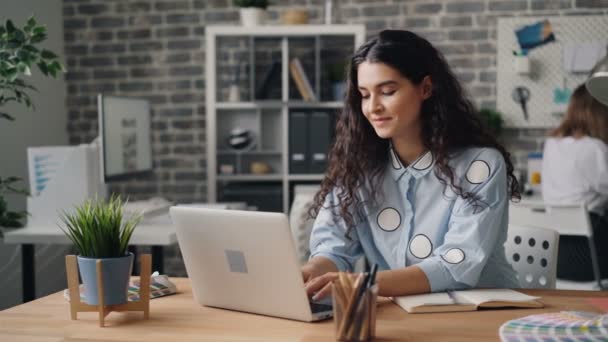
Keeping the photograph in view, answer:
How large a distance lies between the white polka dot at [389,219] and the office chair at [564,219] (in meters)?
1.49

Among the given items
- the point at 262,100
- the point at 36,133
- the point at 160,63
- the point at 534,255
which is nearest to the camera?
the point at 534,255

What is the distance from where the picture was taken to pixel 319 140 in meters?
4.28

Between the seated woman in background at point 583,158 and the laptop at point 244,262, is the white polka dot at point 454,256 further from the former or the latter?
the seated woman in background at point 583,158

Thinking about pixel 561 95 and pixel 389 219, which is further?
pixel 561 95

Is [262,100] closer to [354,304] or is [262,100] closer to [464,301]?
[464,301]

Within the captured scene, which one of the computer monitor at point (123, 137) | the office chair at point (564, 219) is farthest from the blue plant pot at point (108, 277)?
the office chair at point (564, 219)

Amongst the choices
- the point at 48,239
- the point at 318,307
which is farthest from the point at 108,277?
the point at 48,239

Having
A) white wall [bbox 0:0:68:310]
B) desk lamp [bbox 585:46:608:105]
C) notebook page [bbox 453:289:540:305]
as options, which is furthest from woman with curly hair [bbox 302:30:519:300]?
white wall [bbox 0:0:68:310]

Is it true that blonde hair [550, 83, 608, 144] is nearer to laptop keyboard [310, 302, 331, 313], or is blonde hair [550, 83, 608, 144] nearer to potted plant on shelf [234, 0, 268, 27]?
potted plant on shelf [234, 0, 268, 27]

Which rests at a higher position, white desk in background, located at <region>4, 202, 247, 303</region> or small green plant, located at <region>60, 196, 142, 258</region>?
small green plant, located at <region>60, 196, 142, 258</region>

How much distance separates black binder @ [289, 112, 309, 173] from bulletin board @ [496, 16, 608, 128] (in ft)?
4.01

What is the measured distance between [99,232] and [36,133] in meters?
3.07

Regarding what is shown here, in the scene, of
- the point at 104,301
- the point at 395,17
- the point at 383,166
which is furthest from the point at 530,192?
the point at 104,301

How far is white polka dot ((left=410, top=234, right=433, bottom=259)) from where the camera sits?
1722 millimetres
